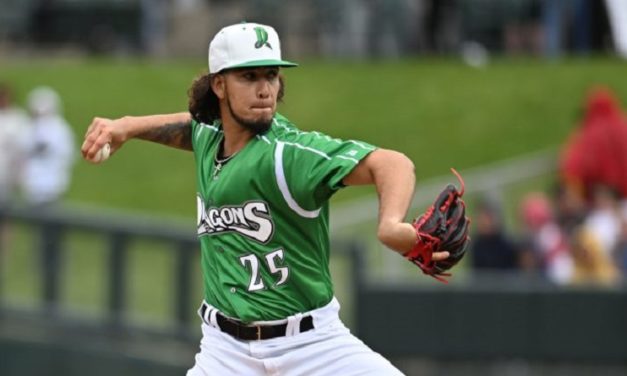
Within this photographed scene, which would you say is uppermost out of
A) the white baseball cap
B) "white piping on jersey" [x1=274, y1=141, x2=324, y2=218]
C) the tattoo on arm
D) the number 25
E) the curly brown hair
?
the white baseball cap

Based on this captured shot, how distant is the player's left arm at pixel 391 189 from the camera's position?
18.3 ft

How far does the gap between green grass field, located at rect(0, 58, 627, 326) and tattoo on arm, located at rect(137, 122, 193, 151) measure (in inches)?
422

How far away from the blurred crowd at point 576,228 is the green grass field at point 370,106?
16.0ft

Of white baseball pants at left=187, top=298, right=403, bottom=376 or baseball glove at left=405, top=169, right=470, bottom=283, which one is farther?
white baseball pants at left=187, top=298, right=403, bottom=376

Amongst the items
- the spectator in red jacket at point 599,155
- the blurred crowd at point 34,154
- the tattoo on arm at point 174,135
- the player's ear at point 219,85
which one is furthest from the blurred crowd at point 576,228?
Result: the player's ear at point 219,85

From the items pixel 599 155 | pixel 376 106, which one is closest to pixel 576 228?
pixel 599 155

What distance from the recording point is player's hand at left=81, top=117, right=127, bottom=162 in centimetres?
649

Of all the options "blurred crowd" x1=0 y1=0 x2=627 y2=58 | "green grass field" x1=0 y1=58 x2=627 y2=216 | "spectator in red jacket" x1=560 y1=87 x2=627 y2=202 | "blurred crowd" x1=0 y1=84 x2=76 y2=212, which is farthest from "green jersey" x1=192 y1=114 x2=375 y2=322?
"blurred crowd" x1=0 y1=0 x2=627 y2=58

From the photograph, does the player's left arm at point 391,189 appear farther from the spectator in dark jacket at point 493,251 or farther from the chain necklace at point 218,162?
the spectator in dark jacket at point 493,251

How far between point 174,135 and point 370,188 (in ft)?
39.9

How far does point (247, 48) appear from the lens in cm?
627

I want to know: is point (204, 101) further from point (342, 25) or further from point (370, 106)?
point (342, 25)

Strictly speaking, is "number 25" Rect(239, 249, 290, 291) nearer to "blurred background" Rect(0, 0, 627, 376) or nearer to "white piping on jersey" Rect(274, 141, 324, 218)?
"white piping on jersey" Rect(274, 141, 324, 218)

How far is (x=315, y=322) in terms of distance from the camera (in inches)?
252
